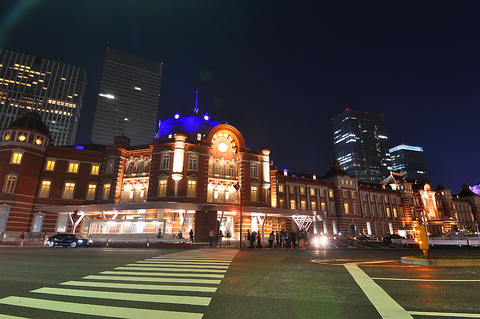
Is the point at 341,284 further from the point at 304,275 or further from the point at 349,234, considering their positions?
the point at 349,234

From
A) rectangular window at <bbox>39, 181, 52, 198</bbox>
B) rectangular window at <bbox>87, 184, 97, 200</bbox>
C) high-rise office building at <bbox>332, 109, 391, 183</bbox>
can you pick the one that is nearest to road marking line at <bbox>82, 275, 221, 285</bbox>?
rectangular window at <bbox>87, 184, 97, 200</bbox>

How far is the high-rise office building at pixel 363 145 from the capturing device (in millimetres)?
167750

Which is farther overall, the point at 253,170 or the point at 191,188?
the point at 253,170

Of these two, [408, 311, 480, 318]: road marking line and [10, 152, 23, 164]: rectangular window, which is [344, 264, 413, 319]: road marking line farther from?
[10, 152, 23, 164]: rectangular window

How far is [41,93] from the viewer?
395ft

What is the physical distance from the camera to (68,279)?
8070 millimetres

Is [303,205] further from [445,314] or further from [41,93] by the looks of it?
[41,93]

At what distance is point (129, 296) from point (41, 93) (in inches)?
5921

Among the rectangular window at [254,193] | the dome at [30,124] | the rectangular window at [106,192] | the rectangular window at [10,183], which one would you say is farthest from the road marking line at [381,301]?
the dome at [30,124]

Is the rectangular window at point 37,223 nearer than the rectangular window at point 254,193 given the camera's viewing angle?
Yes

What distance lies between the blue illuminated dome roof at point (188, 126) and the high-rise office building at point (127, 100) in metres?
102

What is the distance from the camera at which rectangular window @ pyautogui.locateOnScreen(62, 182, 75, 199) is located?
38.6 meters

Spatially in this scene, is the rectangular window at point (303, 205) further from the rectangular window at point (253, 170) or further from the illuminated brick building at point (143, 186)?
the rectangular window at point (253, 170)

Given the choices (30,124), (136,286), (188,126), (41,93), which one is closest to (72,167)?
(30,124)
